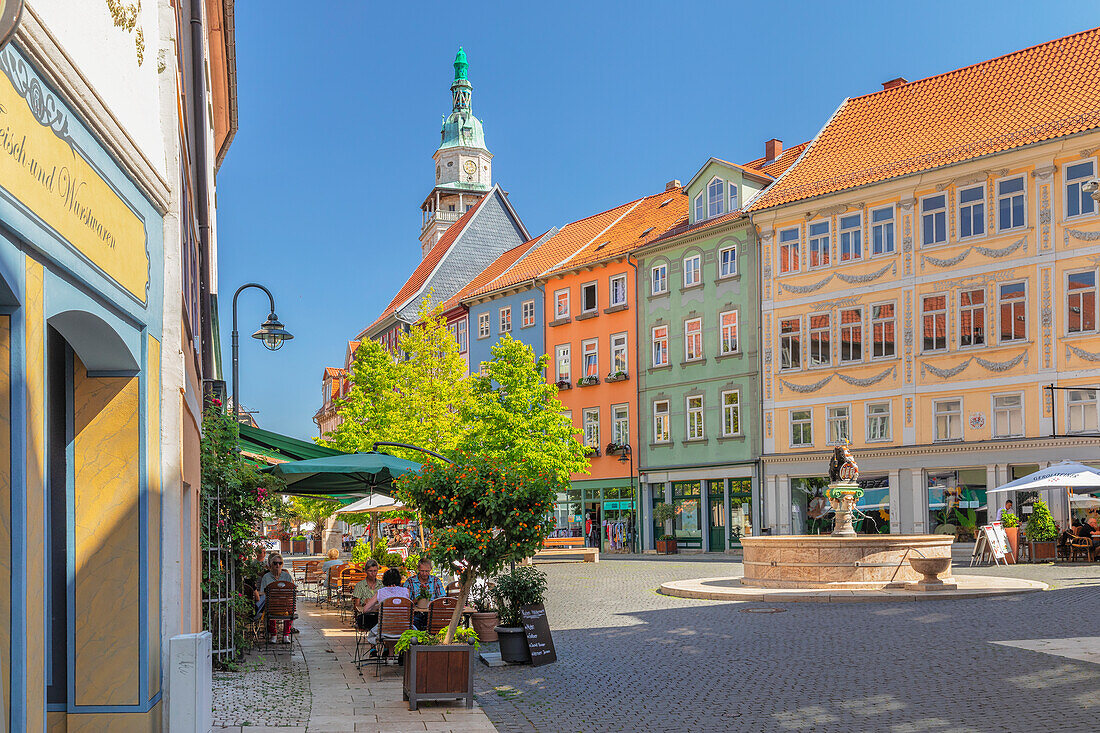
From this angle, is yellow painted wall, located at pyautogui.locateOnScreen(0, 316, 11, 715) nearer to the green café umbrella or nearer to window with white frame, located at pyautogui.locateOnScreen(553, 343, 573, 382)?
the green café umbrella

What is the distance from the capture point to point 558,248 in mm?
55438

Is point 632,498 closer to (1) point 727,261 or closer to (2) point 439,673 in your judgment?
(1) point 727,261

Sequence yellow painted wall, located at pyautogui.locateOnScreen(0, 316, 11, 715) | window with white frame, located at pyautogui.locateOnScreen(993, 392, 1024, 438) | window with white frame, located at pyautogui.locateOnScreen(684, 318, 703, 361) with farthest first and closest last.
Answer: window with white frame, located at pyautogui.locateOnScreen(684, 318, 703, 361)
window with white frame, located at pyautogui.locateOnScreen(993, 392, 1024, 438)
yellow painted wall, located at pyautogui.locateOnScreen(0, 316, 11, 715)

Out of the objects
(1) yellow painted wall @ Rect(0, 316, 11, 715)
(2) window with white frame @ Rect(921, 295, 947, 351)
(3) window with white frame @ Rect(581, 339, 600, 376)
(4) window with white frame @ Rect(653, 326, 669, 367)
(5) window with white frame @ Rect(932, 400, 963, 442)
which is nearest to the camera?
(1) yellow painted wall @ Rect(0, 316, 11, 715)

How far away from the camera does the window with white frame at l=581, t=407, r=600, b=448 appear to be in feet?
160

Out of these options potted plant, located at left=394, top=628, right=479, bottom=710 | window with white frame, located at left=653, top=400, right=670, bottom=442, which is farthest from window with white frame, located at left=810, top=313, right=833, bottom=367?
potted plant, located at left=394, top=628, right=479, bottom=710

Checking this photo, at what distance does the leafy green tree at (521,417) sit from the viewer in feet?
134

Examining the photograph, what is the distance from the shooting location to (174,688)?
28.5 feet

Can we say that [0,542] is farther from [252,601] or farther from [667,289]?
[667,289]

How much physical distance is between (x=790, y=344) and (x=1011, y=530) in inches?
482

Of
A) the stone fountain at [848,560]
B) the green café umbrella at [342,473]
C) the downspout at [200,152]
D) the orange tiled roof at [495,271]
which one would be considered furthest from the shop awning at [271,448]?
the orange tiled roof at [495,271]

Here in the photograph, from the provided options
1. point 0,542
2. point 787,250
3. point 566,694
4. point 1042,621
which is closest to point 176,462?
point 0,542

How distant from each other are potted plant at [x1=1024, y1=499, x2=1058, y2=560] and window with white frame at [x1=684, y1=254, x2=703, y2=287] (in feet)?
58.8

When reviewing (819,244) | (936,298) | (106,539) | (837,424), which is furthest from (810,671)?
(819,244)
